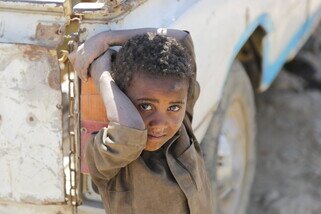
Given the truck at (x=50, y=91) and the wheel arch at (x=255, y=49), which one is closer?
the truck at (x=50, y=91)

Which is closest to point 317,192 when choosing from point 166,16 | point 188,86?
point 166,16

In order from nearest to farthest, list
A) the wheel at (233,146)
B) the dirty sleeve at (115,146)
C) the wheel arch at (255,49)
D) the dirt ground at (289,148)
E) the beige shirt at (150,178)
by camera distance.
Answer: the dirty sleeve at (115,146) → the beige shirt at (150,178) → the wheel at (233,146) → the wheel arch at (255,49) → the dirt ground at (289,148)

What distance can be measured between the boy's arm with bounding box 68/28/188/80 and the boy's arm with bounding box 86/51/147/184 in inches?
2.6

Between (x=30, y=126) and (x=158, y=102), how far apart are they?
54 centimetres

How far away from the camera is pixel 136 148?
7.27ft

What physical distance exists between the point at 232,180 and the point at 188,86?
1.71 meters

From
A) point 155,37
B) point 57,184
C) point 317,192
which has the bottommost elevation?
point 317,192

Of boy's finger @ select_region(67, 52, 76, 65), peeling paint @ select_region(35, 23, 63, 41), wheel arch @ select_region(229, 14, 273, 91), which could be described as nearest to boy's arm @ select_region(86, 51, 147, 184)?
boy's finger @ select_region(67, 52, 76, 65)

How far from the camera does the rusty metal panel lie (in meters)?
2.52

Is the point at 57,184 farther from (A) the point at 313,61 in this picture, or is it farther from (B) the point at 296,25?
(A) the point at 313,61

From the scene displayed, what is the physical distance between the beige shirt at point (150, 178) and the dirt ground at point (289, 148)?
2042 mm

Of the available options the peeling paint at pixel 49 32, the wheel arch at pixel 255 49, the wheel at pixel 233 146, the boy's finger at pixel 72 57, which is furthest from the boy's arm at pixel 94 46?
the wheel arch at pixel 255 49

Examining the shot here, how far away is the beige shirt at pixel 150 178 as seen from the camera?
7.61 ft

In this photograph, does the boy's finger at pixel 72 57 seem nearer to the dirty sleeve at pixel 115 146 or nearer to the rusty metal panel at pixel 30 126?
the rusty metal panel at pixel 30 126
